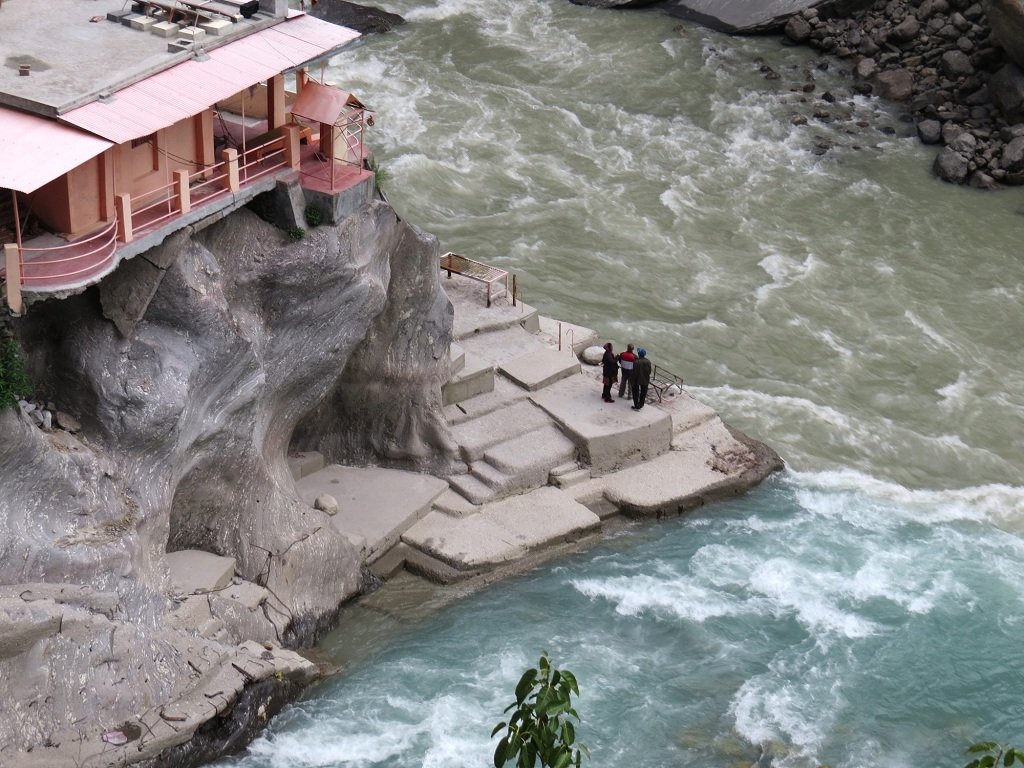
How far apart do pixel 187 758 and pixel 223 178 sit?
10.4 meters

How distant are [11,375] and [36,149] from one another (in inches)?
139

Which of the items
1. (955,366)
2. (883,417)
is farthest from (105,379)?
(955,366)

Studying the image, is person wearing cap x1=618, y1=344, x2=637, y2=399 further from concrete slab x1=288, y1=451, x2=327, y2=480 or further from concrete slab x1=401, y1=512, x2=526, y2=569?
concrete slab x1=288, y1=451, x2=327, y2=480

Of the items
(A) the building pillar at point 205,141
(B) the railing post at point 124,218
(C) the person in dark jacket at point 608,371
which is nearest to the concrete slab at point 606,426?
(C) the person in dark jacket at point 608,371

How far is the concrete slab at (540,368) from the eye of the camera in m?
38.2

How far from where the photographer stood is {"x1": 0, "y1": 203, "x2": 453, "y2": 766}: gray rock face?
2598 cm

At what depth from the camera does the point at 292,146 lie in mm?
31891

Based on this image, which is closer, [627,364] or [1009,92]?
[627,364]

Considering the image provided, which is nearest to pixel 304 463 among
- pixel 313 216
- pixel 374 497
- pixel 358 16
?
pixel 374 497

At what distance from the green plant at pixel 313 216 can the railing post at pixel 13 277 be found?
713cm

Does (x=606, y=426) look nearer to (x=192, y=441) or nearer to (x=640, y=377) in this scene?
(x=640, y=377)

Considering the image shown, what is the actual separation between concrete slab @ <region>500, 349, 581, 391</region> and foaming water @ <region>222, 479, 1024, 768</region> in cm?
457

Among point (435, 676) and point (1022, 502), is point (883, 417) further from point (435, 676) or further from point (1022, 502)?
point (435, 676)

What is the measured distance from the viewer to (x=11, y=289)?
25.7 metres
